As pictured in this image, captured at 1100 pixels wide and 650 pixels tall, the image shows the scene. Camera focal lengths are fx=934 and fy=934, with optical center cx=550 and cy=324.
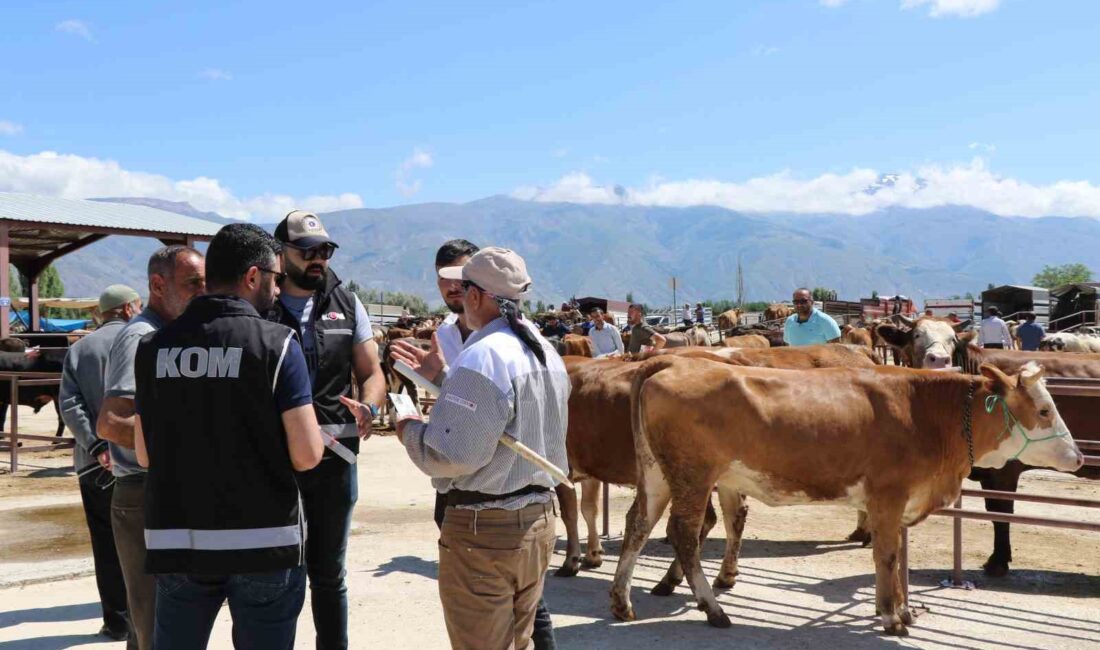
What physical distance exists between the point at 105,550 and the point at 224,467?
310 centimetres

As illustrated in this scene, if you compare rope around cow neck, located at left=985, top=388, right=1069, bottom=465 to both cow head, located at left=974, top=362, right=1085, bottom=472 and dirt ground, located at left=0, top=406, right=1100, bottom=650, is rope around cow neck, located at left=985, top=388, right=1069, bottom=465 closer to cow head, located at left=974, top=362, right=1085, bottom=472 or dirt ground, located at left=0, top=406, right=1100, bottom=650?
cow head, located at left=974, top=362, right=1085, bottom=472

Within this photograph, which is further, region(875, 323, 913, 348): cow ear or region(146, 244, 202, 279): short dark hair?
region(875, 323, 913, 348): cow ear

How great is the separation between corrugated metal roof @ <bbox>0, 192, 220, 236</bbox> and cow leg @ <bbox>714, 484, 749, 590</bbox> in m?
18.0

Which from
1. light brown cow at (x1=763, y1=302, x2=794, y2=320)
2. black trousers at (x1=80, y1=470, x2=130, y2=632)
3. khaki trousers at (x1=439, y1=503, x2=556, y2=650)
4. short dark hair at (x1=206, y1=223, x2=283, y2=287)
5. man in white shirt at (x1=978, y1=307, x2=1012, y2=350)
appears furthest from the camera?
light brown cow at (x1=763, y1=302, x2=794, y2=320)

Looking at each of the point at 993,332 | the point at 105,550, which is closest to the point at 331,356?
the point at 105,550

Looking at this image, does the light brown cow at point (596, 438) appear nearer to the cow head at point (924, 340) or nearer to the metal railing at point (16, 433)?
the cow head at point (924, 340)

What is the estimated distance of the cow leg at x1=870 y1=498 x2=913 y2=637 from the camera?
5.62 m

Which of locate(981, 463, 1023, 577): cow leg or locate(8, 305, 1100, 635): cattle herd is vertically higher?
locate(8, 305, 1100, 635): cattle herd

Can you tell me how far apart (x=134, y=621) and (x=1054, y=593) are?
6045mm

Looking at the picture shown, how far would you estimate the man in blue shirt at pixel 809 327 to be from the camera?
1033 cm

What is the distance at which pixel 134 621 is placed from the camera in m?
4.25

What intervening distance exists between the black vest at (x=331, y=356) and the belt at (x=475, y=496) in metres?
1.11

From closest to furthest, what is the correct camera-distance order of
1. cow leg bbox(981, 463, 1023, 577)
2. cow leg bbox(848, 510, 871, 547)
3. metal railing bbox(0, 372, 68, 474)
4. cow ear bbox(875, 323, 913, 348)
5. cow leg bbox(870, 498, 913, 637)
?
1. cow leg bbox(870, 498, 913, 637)
2. cow leg bbox(981, 463, 1023, 577)
3. cow leg bbox(848, 510, 871, 547)
4. cow ear bbox(875, 323, 913, 348)
5. metal railing bbox(0, 372, 68, 474)

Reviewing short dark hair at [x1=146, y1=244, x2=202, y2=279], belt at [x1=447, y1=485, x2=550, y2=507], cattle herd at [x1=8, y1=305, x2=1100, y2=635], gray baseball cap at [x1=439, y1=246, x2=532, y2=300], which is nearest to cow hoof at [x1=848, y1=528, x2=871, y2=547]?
cattle herd at [x1=8, y1=305, x2=1100, y2=635]
